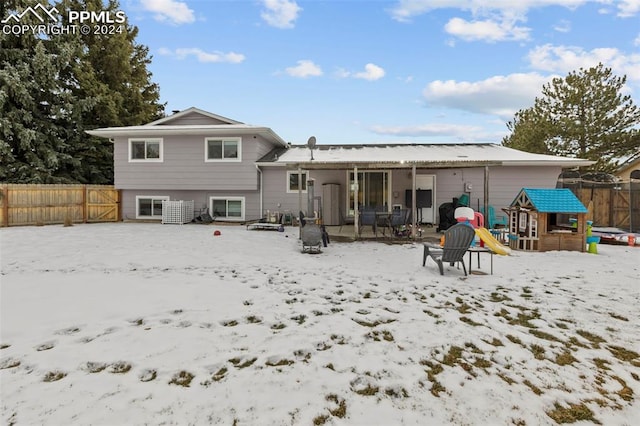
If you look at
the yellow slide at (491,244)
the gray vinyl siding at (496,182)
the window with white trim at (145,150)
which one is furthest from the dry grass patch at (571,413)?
the window with white trim at (145,150)

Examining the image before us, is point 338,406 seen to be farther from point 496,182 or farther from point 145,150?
point 145,150

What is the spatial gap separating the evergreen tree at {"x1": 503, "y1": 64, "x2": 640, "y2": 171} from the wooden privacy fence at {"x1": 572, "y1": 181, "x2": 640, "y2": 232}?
22.1 ft

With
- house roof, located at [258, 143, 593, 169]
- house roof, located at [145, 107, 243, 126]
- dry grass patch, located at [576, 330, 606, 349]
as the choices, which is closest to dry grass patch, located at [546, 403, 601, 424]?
dry grass patch, located at [576, 330, 606, 349]

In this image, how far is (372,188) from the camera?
14.1 metres

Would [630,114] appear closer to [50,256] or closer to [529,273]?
[529,273]

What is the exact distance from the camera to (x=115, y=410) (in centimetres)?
215

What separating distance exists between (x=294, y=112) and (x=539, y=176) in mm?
12291

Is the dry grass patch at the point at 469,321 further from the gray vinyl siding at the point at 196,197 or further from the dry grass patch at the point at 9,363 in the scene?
the gray vinyl siding at the point at 196,197

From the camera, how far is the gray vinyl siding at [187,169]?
13.8 metres

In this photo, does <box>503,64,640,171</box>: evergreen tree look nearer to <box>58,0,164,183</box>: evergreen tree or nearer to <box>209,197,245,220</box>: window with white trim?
<box>209,197,245,220</box>: window with white trim

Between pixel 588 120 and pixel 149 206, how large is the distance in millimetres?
25196

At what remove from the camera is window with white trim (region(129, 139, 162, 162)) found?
47.4 feet

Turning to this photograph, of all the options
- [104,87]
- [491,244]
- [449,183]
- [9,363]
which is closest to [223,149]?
[449,183]

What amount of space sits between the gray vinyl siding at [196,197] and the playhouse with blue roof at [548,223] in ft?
33.2
